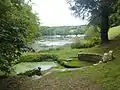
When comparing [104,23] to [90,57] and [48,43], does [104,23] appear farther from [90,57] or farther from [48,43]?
[48,43]

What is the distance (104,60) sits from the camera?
1603 cm

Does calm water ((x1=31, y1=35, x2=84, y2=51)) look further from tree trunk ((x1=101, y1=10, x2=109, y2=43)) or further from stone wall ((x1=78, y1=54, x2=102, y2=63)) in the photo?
stone wall ((x1=78, y1=54, x2=102, y2=63))

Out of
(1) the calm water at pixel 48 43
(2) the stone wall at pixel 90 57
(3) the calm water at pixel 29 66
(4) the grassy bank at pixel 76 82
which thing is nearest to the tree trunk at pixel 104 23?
(2) the stone wall at pixel 90 57

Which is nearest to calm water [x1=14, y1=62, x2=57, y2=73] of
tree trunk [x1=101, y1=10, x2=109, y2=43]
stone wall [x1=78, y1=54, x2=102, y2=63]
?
stone wall [x1=78, y1=54, x2=102, y2=63]

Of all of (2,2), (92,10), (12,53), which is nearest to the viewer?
(2,2)

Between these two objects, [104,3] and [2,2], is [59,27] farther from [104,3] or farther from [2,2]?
[2,2]

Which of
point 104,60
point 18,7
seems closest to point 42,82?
point 18,7

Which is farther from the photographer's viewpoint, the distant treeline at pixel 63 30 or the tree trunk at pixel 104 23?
the distant treeline at pixel 63 30

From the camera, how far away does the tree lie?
23531 mm

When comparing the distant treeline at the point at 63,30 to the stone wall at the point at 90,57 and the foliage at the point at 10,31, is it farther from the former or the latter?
Answer: the foliage at the point at 10,31

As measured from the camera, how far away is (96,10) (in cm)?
2422

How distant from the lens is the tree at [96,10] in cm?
2353

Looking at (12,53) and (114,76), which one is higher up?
(12,53)

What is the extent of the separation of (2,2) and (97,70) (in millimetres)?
5173
